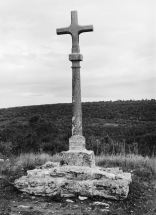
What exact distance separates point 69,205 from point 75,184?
22.4 inches

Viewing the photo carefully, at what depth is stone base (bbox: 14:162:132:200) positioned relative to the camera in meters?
5.46

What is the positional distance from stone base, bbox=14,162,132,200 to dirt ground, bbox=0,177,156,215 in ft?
0.46

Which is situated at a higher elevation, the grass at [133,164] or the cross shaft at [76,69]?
the cross shaft at [76,69]

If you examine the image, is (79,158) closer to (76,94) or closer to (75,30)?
(76,94)

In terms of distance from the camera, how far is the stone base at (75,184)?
17.9ft

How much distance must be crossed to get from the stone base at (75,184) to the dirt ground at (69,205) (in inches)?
5.5

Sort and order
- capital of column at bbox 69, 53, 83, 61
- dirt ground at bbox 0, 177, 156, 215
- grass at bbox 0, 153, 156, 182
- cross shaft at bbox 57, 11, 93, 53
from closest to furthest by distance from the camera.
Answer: dirt ground at bbox 0, 177, 156, 215, capital of column at bbox 69, 53, 83, 61, cross shaft at bbox 57, 11, 93, 53, grass at bbox 0, 153, 156, 182

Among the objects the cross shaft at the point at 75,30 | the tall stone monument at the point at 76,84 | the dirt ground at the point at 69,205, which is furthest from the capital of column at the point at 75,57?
the dirt ground at the point at 69,205

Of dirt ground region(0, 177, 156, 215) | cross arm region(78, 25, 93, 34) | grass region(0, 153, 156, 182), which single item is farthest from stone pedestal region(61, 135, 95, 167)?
cross arm region(78, 25, 93, 34)

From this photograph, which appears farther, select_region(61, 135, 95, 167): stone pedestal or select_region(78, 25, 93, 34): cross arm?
select_region(78, 25, 93, 34): cross arm

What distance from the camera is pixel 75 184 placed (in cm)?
568

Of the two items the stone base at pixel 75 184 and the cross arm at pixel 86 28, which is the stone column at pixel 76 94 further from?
the stone base at pixel 75 184

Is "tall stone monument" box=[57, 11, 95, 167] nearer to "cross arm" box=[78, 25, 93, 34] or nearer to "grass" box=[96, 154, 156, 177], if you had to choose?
"cross arm" box=[78, 25, 93, 34]

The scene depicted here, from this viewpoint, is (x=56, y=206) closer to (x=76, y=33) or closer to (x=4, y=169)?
(x=4, y=169)
